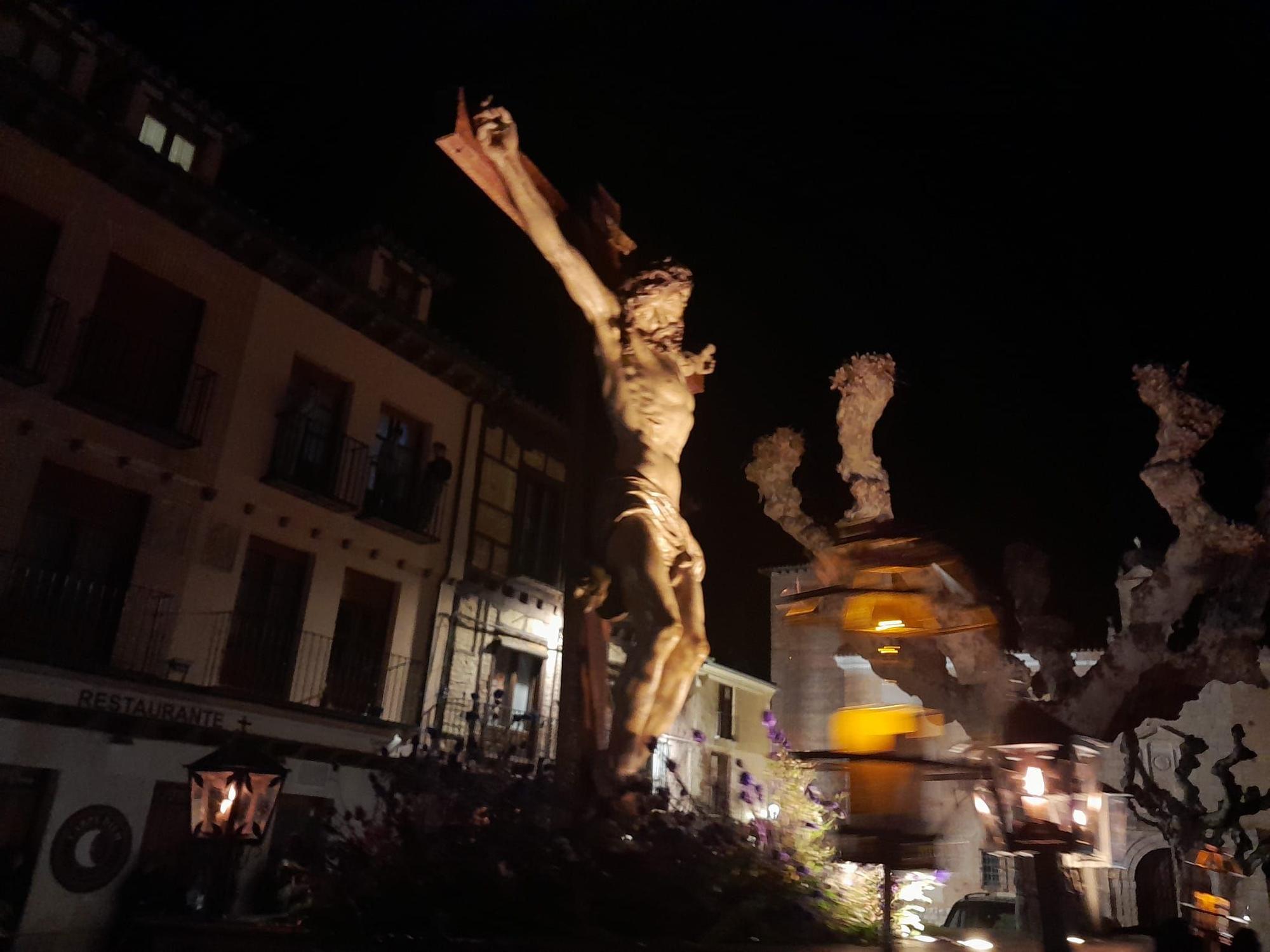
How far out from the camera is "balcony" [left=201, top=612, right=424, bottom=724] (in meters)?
13.8

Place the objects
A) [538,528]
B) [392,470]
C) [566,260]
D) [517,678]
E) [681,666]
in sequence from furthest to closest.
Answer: [538,528] < [517,678] < [392,470] < [566,260] < [681,666]

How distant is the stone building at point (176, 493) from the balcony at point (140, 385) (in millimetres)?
35

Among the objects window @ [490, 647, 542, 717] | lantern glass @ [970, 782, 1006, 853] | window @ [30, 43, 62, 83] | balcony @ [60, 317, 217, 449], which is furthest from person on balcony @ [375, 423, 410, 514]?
lantern glass @ [970, 782, 1006, 853]

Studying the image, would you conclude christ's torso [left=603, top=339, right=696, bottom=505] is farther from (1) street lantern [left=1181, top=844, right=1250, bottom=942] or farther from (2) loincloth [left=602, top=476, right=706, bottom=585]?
(1) street lantern [left=1181, top=844, right=1250, bottom=942]

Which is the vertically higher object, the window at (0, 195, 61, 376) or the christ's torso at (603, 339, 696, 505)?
the window at (0, 195, 61, 376)

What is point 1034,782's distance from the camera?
5031mm

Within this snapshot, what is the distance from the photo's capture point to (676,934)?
4.01 m

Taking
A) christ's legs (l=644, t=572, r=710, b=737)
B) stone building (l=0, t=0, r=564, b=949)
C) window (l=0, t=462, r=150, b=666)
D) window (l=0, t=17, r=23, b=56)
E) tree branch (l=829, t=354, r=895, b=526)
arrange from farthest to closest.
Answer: window (l=0, t=17, r=23, b=56) < stone building (l=0, t=0, r=564, b=949) < window (l=0, t=462, r=150, b=666) < tree branch (l=829, t=354, r=895, b=526) < christ's legs (l=644, t=572, r=710, b=737)

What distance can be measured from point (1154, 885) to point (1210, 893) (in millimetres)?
17380

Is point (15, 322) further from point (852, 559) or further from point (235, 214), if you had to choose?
point (852, 559)

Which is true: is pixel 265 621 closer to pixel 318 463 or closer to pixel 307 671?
pixel 307 671

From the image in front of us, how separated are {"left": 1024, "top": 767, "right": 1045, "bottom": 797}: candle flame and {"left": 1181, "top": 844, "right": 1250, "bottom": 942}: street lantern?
3.83 meters

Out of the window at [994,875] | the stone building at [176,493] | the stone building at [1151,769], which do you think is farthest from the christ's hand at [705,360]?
the window at [994,875]

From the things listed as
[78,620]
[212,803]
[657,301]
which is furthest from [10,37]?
[657,301]
